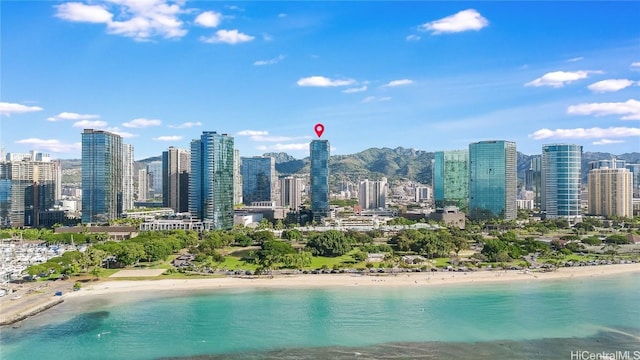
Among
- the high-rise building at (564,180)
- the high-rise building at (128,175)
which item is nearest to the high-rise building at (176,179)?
the high-rise building at (128,175)

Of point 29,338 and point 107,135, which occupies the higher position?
point 107,135

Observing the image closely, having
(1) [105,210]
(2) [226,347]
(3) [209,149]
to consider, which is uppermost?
(3) [209,149]

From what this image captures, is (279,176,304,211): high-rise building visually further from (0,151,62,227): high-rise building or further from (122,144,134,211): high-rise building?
(0,151,62,227): high-rise building

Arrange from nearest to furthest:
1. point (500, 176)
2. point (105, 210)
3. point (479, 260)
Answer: point (479, 260)
point (105, 210)
point (500, 176)

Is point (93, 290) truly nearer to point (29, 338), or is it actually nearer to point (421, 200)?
point (29, 338)

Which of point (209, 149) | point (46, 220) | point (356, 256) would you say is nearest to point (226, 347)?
point (356, 256)

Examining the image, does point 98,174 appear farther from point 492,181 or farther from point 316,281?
point 492,181
